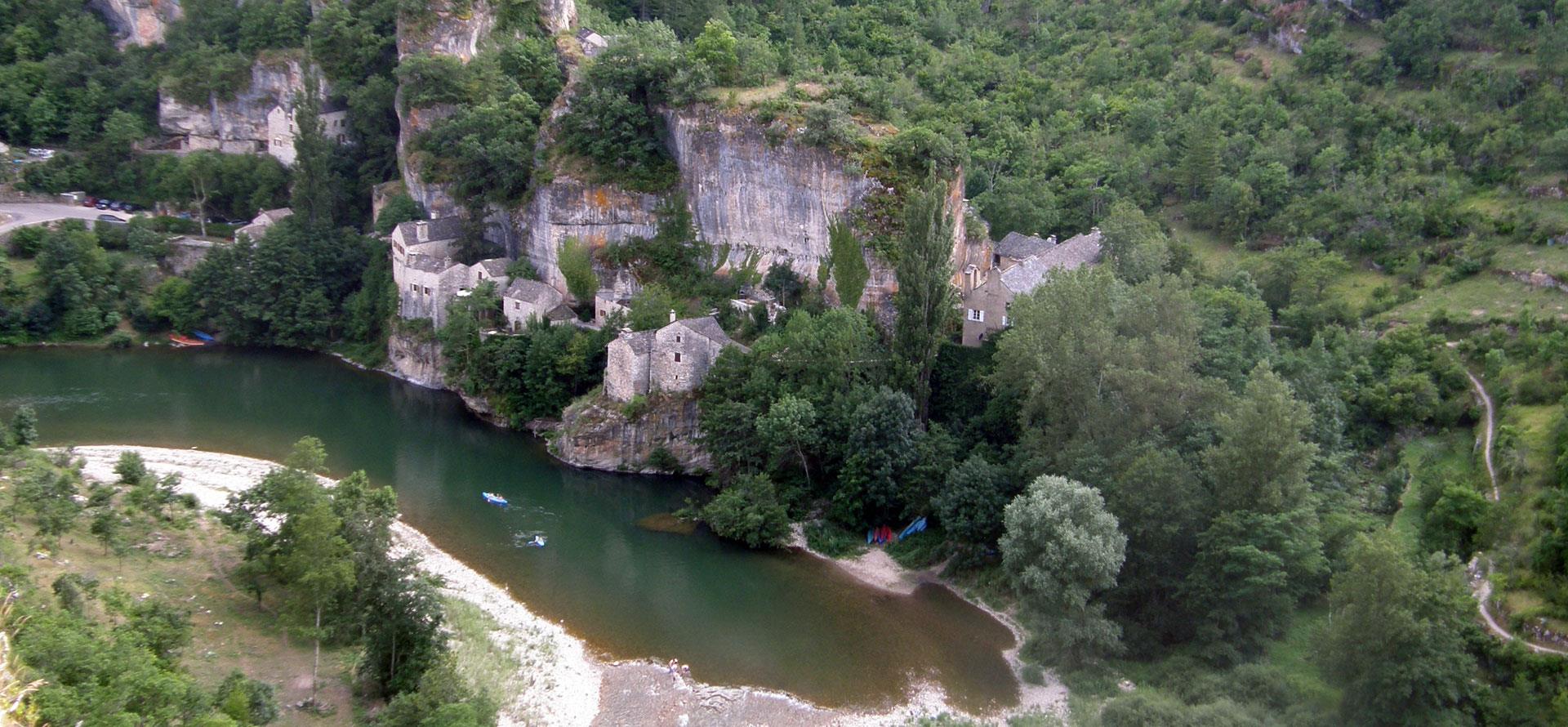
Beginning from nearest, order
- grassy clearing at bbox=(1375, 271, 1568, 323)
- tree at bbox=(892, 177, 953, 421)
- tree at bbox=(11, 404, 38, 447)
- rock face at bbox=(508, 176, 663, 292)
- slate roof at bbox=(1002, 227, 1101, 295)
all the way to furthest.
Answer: tree at bbox=(11, 404, 38, 447) < tree at bbox=(892, 177, 953, 421) < grassy clearing at bbox=(1375, 271, 1568, 323) < slate roof at bbox=(1002, 227, 1101, 295) < rock face at bbox=(508, 176, 663, 292)

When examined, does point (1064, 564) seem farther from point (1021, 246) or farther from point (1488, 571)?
point (1021, 246)

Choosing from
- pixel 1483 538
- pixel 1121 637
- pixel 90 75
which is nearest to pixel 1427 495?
pixel 1483 538

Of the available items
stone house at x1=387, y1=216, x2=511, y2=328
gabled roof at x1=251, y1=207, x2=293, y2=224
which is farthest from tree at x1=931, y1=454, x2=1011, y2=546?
gabled roof at x1=251, y1=207, x2=293, y2=224

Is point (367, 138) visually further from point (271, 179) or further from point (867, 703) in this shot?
point (867, 703)

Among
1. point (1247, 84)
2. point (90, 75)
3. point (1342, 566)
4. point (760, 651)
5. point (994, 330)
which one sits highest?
point (1247, 84)

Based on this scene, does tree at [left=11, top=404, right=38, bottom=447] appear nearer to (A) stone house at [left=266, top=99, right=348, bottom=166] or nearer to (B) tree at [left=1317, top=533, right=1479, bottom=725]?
(A) stone house at [left=266, top=99, right=348, bottom=166]

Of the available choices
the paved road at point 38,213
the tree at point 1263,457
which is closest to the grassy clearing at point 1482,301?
the tree at point 1263,457

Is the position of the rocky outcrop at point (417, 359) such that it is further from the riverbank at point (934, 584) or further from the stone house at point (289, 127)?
the riverbank at point (934, 584)
